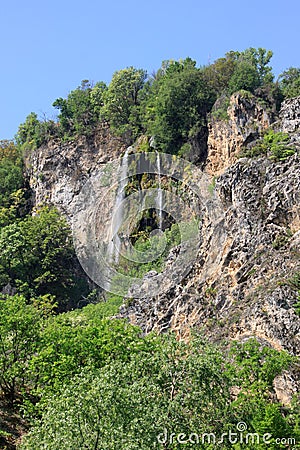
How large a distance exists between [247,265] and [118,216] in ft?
51.4

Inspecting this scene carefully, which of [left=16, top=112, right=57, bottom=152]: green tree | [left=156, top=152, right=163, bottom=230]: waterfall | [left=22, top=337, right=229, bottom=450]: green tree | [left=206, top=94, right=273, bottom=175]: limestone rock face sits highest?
[left=16, top=112, right=57, bottom=152]: green tree

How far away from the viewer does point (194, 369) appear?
13078mm

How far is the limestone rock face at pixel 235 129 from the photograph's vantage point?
2870cm

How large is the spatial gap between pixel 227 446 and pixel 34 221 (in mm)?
24584

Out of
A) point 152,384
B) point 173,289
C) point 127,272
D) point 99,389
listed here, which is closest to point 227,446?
point 152,384

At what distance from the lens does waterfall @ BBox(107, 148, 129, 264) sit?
3384cm

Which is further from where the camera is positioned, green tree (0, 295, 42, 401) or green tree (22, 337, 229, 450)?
green tree (0, 295, 42, 401)

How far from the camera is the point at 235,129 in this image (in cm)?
2922

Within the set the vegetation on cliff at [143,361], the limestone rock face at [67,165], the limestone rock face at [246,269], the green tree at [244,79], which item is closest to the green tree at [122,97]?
the limestone rock face at [67,165]

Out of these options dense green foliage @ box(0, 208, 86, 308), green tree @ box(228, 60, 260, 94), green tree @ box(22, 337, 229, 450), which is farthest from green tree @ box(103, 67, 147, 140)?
green tree @ box(22, 337, 229, 450)

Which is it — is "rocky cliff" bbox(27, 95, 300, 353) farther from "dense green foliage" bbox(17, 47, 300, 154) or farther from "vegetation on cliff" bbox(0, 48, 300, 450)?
"dense green foliage" bbox(17, 47, 300, 154)

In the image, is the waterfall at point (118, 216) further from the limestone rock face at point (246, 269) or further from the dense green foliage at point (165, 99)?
the limestone rock face at point (246, 269)

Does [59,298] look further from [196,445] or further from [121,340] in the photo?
[196,445]

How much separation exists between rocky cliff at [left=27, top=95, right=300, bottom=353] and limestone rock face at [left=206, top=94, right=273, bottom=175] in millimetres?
265
